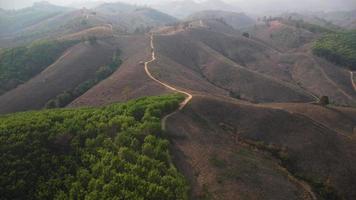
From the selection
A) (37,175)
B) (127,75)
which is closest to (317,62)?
(127,75)

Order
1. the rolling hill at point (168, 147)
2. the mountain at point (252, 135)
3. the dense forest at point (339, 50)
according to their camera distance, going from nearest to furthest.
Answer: the rolling hill at point (168, 147)
the mountain at point (252, 135)
the dense forest at point (339, 50)

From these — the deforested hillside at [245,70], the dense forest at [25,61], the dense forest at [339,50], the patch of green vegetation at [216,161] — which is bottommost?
the dense forest at [25,61]

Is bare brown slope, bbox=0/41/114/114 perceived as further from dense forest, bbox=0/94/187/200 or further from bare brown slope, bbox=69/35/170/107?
dense forest, bbox=0/94/187/200

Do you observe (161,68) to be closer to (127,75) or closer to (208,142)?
(127,75)

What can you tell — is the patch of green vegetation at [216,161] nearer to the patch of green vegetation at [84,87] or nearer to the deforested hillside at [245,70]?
the deforested hillside at [245,70]

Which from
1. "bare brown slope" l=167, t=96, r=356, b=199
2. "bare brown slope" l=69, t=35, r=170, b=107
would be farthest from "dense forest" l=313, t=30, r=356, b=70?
"bare brown slope" l=69, t=35, r=170, b=107

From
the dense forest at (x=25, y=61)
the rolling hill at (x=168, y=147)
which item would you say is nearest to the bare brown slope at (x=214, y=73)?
the rolling hill at (x=168, y=147)

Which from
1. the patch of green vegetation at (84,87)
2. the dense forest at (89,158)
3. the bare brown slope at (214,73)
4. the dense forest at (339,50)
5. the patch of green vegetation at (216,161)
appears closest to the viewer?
the dense forest at (89,158)
